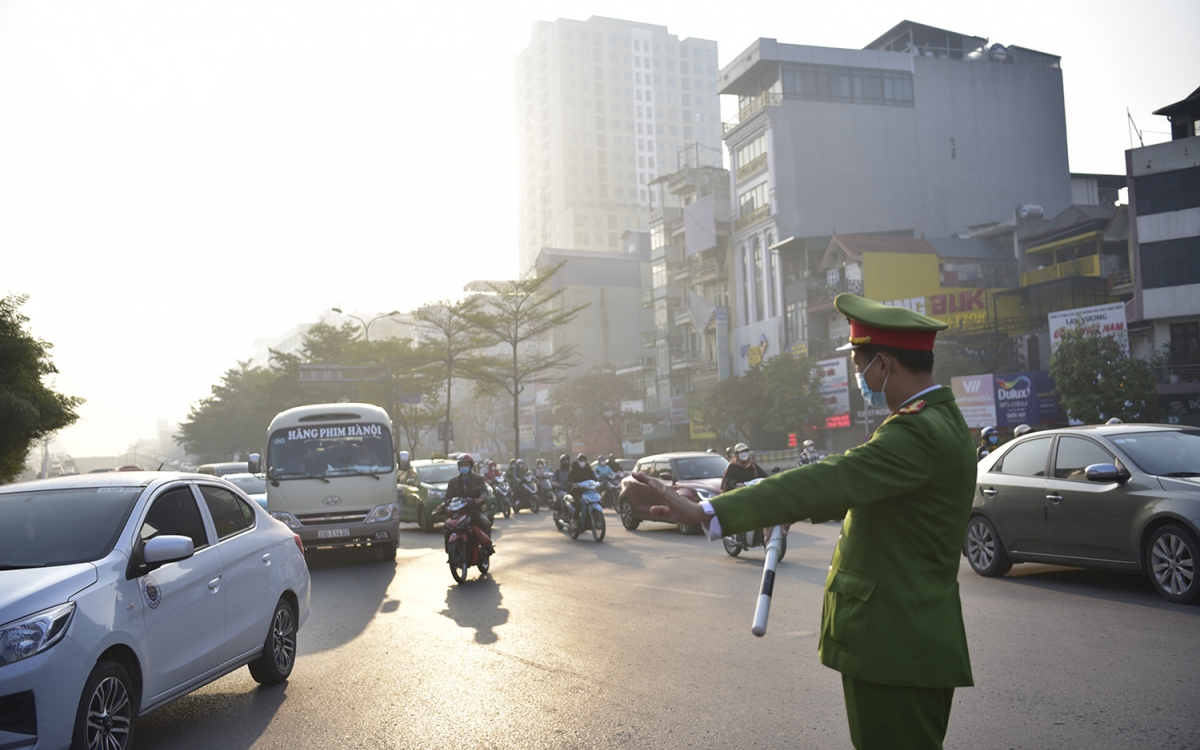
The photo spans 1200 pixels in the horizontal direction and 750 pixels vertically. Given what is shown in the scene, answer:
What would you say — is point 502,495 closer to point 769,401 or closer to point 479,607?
point 479,607

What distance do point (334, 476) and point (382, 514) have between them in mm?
990

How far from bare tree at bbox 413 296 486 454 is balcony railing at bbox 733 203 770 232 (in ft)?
68.0

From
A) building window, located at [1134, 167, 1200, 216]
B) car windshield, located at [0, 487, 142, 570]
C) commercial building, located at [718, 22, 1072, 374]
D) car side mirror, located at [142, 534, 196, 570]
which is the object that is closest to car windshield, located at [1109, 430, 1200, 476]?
car side mirror, located at [142, 534, 196, 570]

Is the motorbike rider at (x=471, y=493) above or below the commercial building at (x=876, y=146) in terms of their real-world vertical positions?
below

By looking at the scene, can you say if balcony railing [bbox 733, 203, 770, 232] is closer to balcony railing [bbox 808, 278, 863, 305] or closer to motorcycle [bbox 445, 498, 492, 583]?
balcony railing [bbox 808, 278, 863, 305]

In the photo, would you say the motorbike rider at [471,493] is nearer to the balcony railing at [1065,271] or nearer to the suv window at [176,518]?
the suv window at [176,518]

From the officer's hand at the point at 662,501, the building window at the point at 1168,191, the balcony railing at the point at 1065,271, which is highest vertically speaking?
the building window at the point at 1168,191

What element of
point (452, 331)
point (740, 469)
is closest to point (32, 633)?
point (740, 469)

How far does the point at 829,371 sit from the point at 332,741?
47.6 meters

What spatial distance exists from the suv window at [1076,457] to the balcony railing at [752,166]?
53.6 meters

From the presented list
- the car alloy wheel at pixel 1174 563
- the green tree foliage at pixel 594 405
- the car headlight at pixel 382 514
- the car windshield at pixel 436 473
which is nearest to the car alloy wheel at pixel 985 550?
the car alloy wheel at pixel 1174 563

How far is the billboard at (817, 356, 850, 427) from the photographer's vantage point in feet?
163

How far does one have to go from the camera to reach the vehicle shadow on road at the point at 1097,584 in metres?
8.77

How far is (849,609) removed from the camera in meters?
2.81
